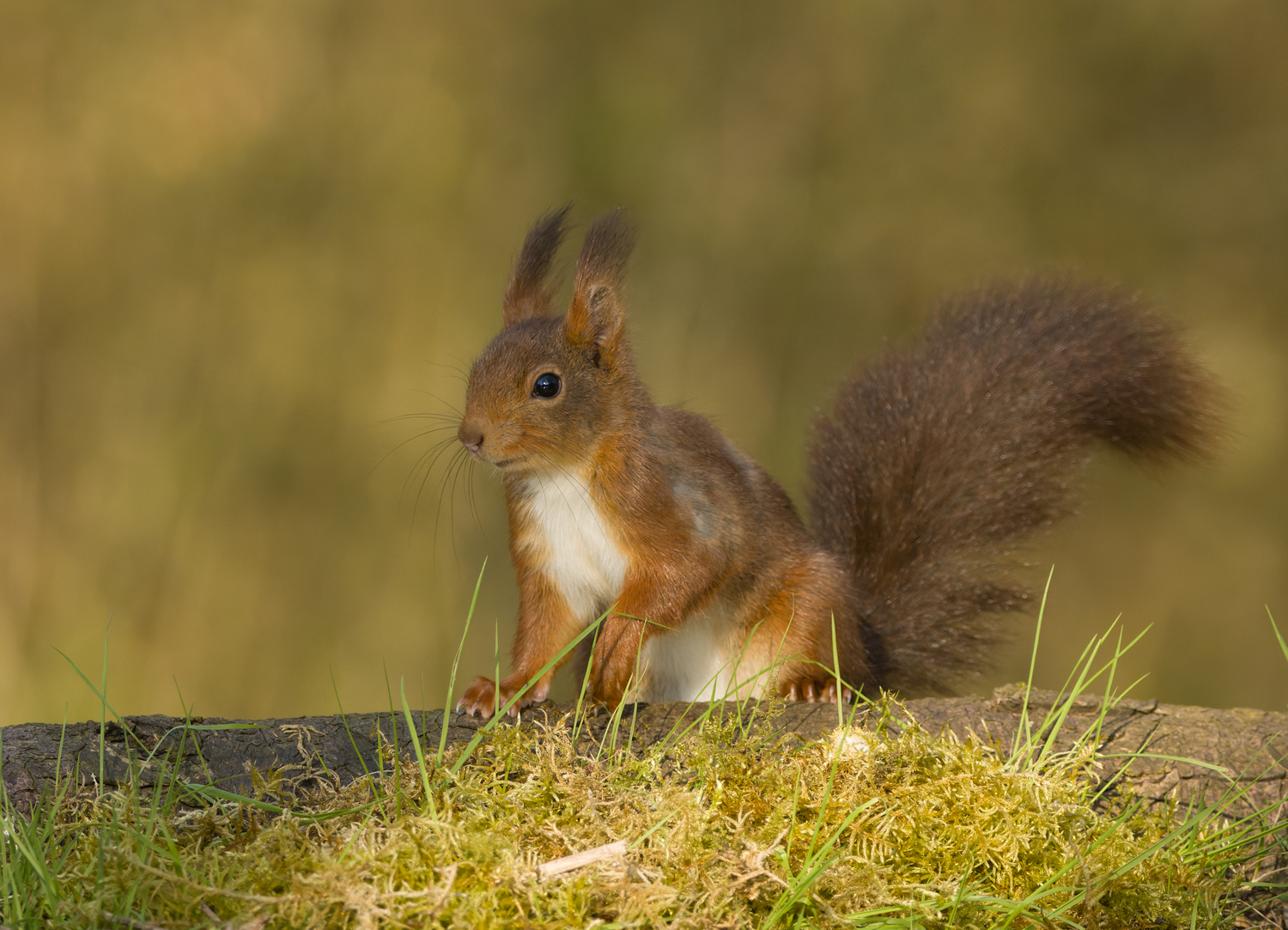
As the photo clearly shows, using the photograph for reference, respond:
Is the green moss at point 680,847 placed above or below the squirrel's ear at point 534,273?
below

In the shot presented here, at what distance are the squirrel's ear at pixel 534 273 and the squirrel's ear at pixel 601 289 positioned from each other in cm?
15

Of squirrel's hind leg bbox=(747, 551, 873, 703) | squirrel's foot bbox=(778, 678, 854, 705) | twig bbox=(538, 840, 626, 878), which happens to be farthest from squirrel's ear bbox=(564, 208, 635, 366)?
twig bbox=(538, 840, 626, 878)

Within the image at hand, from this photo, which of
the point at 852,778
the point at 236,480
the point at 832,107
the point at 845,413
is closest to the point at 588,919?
the point at 852,778

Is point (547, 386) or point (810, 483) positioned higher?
point (547, 386)

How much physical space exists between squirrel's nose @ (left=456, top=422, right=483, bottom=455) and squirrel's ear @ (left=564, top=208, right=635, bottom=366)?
22 cm

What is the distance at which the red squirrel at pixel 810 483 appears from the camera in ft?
5.28

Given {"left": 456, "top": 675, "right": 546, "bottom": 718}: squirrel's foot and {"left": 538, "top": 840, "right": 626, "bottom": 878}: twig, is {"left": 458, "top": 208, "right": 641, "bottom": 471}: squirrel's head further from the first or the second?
{"left": 538, "top": 840, "right": 626, "bottom": 878}: twig

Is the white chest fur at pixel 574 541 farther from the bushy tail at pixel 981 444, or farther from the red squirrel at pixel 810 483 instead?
the bushy tail at pixel 981 444

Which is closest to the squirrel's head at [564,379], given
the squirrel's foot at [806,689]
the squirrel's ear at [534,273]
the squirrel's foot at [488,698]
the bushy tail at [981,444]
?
the squirrel's ear at [534,273]

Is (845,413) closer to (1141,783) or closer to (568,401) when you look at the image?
(568,401)

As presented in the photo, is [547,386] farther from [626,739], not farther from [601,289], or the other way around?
[626,739]

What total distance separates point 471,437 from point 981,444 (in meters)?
1.09

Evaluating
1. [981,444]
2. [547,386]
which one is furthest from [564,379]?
[981,444]

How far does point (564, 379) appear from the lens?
162 cm
